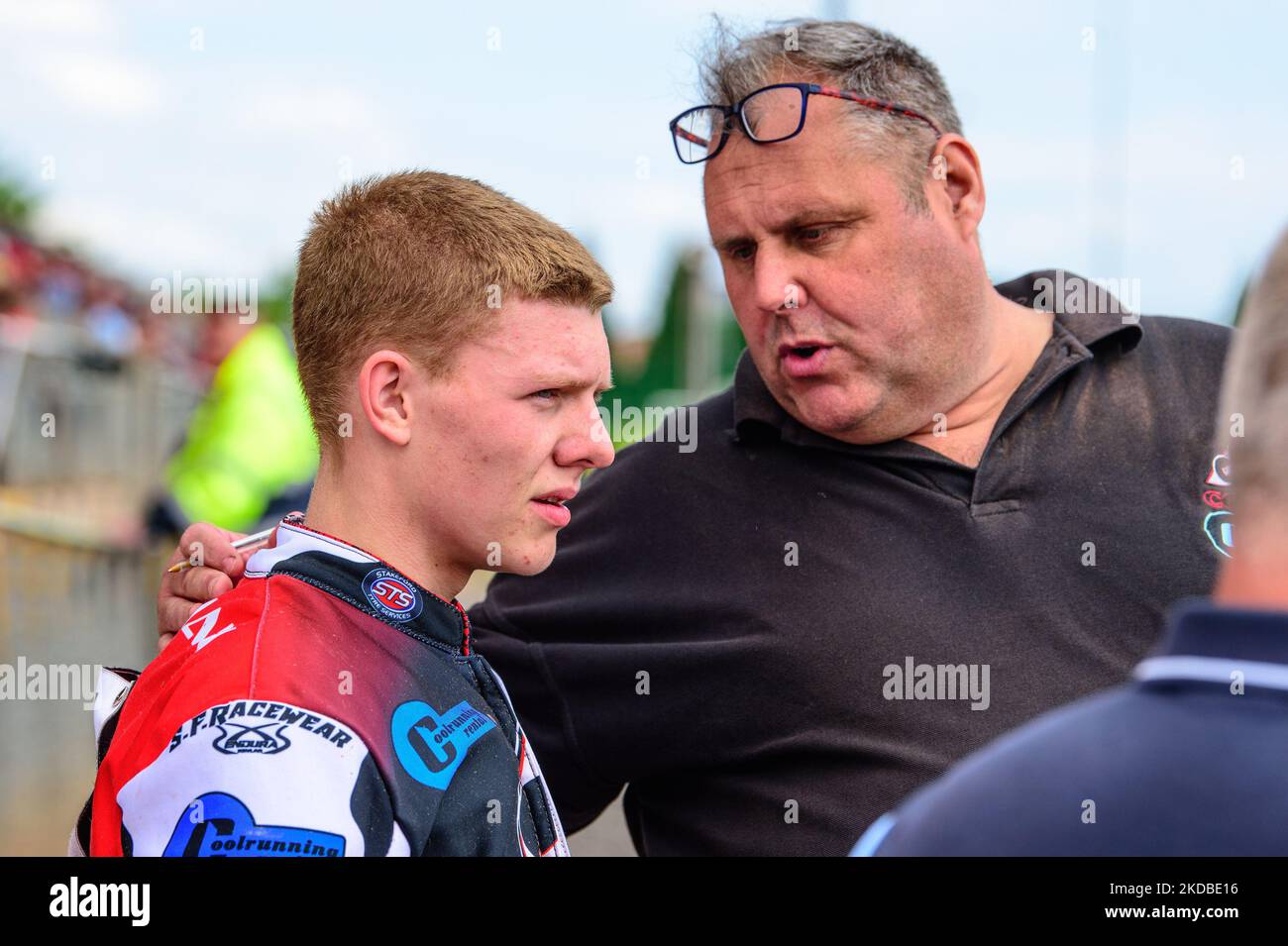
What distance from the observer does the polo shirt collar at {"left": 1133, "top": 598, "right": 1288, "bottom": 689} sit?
976 mm

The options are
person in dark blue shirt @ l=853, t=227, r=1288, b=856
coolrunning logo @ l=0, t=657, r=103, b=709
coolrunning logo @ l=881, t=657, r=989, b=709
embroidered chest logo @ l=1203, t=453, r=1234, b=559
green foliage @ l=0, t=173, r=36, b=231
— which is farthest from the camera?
green foliage @ l=0, t=173, r=36, b=231

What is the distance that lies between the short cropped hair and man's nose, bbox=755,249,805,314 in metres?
0.59

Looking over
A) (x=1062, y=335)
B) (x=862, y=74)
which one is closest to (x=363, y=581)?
(x=862, y=74)

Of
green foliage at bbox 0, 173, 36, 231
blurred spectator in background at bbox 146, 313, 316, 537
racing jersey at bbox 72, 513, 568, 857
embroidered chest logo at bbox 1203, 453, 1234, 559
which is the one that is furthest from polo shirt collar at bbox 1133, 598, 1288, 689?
green foliage at bbox 0, 173, 36, 231

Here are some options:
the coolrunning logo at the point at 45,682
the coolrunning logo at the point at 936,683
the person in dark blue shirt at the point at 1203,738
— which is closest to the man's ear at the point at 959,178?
the coolrunning logo at the point at 936,683

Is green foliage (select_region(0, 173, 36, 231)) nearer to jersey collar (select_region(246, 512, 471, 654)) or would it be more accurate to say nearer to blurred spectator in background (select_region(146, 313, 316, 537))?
blurred spectator in background (select_region(146, 313, 316, 537))

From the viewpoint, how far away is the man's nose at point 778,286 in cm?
271

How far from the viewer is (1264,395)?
98 centimetres

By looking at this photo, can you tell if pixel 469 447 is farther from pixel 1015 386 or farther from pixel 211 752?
pixel 1015 386

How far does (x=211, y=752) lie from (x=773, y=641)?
4.10ft
